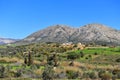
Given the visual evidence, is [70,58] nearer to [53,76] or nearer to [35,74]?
[35,74]

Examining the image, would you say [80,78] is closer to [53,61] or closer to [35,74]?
[35,74]

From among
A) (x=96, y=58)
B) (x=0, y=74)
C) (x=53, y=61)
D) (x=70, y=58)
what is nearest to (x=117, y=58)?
(x=96, y=58)

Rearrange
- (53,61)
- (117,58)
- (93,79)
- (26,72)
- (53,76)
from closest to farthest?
(53,76)
(93,79)
(26,72)
(53,61)
(117,58)

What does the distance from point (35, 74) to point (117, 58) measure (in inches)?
1549

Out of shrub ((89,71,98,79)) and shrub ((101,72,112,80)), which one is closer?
shrub ((101,72,112,80))

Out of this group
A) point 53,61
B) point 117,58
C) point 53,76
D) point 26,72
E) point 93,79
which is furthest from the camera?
point 117,58

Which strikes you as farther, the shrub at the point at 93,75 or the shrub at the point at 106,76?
the shrub at the point at 93,75

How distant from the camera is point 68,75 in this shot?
4800 cm

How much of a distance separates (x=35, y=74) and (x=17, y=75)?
2.52 metres

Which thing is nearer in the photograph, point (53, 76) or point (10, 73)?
point (53, 76)

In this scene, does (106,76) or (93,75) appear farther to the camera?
(93,75)

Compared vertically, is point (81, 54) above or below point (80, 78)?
above

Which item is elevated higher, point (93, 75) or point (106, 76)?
point (93, 75)

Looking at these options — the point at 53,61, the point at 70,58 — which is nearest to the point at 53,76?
the point at 53,61
